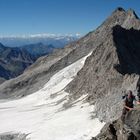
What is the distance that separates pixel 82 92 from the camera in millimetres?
85312

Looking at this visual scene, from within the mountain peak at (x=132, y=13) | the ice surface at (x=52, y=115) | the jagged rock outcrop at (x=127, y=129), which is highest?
the mountain peak at (x=132, y=13)

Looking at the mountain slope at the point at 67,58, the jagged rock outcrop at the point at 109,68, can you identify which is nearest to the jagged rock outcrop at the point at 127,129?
the jagged rock outcrop at the point at 109,68

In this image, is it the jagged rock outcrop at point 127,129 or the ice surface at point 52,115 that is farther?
the ice surface at point 52,115

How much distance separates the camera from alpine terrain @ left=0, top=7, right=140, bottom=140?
55.2m

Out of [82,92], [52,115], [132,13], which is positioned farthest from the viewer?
[132,13]

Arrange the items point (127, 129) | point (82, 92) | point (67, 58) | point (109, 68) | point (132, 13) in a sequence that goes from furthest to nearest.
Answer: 1. point (132, 13)
2. point (67, 58)
3. point (109, 68)
4. point (82, 92)
5. point (127, 129)

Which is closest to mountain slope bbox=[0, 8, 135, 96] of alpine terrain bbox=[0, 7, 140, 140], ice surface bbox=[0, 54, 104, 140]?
alpine terrain bbox=[0, 7, 140, 140]

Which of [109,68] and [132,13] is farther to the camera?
[132,13]

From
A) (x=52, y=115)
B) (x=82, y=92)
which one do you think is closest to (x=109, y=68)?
(x=82, y=92)

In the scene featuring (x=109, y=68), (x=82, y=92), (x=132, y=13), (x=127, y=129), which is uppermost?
(x=132, y=13)

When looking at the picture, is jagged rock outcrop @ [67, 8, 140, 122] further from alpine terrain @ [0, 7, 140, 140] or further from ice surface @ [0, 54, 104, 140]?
ice surface @ [0, 54, 104, 140]

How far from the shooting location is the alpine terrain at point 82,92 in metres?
55.2

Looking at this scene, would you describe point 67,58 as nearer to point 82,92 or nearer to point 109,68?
point 109,68

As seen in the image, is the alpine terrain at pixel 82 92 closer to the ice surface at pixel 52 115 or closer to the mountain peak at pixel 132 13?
the ice surface at pixel 52 115
